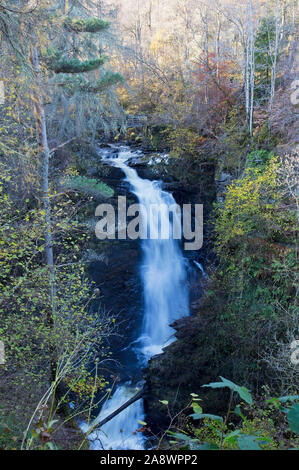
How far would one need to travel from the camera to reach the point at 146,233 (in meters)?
13.0

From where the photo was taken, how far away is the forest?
5.23 metres

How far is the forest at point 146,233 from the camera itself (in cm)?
523

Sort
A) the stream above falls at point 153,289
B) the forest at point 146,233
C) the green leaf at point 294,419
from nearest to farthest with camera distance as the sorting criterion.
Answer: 1. the green leaf at point 294,419
2. the forest at point 146,233
3. the stream above falls at point 153,289

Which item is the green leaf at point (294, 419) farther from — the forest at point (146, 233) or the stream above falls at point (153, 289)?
the stream above falls at point (153, 289)

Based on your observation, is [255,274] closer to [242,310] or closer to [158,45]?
[242,310]

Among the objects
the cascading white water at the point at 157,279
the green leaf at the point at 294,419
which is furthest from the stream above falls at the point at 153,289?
the green leaf at the point at 294,419

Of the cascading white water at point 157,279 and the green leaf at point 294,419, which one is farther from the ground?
the green leaf at point 294,419

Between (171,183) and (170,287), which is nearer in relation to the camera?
(170,287)

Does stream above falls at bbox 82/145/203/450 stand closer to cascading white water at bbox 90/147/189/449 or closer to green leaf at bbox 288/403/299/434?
cascading white water at bbox 90/147/189/449

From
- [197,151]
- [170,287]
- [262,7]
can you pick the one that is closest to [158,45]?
[262,7]

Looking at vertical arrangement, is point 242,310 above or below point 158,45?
below

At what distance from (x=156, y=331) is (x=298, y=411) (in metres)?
10.0

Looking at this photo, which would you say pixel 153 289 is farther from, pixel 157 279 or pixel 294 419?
pixel 294 419
